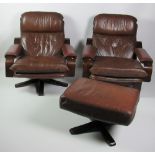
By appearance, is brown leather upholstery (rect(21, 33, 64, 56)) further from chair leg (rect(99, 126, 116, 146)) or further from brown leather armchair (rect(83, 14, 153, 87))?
chair leg (rect(99, 126, 116, 146))

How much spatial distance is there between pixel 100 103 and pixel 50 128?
61 centimetres

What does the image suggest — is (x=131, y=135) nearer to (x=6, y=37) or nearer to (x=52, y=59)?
(x=52, y=59)

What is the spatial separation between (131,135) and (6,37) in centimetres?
234

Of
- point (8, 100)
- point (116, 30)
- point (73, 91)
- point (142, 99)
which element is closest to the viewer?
point (73, 91)

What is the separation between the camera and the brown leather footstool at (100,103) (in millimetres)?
2014

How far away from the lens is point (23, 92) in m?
3.07

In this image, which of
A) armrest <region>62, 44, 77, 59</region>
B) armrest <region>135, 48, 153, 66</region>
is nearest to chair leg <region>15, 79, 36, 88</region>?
armrest <region>62, 44, 77, 59</region>

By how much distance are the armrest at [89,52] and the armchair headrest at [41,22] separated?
49cm

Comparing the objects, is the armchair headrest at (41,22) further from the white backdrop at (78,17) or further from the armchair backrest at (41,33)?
the white backdrop at (78,17)

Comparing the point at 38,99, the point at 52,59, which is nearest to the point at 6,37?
the point at 52,59

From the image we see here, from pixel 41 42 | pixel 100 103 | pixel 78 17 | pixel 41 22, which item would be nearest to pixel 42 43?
pixel 41 42

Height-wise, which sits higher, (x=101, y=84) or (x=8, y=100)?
(x=101, y=84)

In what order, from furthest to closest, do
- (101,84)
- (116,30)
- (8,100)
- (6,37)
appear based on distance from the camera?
(6,37)
(116,30)
(8,100)
(101,84)

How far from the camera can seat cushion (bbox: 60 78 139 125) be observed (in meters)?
2.01
